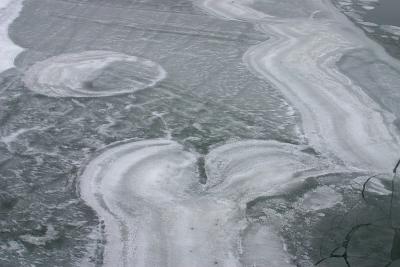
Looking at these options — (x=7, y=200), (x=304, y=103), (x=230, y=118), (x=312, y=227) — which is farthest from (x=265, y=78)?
(x=7, y=200)

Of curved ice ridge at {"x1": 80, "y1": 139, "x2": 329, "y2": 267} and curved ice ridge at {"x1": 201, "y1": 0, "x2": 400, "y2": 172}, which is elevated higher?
curved ice ridge at {"x1": 201, "y1": 0, "x2": 400, "y2": 172}

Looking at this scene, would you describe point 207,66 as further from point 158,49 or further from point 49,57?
point 49,57

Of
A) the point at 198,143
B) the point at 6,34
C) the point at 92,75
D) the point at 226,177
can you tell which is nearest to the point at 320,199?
the point at 226,177

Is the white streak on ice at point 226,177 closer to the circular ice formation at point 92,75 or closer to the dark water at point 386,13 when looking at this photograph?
the circular ice formation at point 92,75

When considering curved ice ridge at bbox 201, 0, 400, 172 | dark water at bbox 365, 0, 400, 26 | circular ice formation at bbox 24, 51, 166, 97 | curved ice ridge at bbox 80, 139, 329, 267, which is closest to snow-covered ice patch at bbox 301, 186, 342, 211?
curved ice ridge at bbox 80, 139, 329, 267

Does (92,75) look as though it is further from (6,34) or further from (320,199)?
(320,199)

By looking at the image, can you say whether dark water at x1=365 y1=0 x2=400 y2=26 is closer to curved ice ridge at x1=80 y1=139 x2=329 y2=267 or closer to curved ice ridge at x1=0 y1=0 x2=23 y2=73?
curved ice ridge at x1=80 y1=139 x2=329 y2=267
